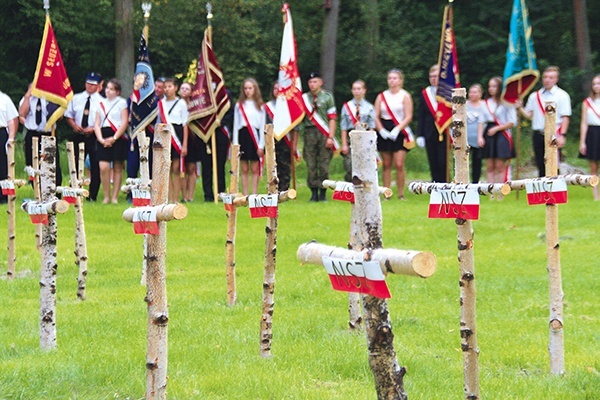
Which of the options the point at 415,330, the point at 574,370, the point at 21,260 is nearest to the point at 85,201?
the point at 21,260

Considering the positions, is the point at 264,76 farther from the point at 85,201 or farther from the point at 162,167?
the point at 162,167

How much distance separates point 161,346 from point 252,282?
572 cm

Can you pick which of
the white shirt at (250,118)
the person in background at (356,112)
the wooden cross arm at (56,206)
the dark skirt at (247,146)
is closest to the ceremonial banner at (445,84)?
the person in background at (356,112)

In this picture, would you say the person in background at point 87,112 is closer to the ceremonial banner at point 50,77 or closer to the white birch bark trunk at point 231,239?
the ceremonial banner at point 50,77

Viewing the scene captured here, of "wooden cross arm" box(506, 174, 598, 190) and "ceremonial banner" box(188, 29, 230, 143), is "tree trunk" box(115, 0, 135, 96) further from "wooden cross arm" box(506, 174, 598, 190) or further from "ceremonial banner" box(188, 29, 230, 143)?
"wooden cross arm" box(506, 174, 598, 190)

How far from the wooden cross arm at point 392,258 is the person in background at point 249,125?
15.6 meters

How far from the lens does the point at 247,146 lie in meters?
20.5

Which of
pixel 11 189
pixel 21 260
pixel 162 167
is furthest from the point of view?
pixel 21 260

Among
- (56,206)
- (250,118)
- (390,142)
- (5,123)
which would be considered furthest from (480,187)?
(5,123)

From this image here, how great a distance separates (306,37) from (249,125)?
825 inches

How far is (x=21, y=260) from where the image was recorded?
14000 millimetres

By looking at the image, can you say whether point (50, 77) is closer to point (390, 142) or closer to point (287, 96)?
point (287, 96)

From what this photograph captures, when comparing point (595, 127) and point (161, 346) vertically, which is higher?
point (595, 127)

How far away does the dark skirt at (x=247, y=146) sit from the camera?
20.4m
